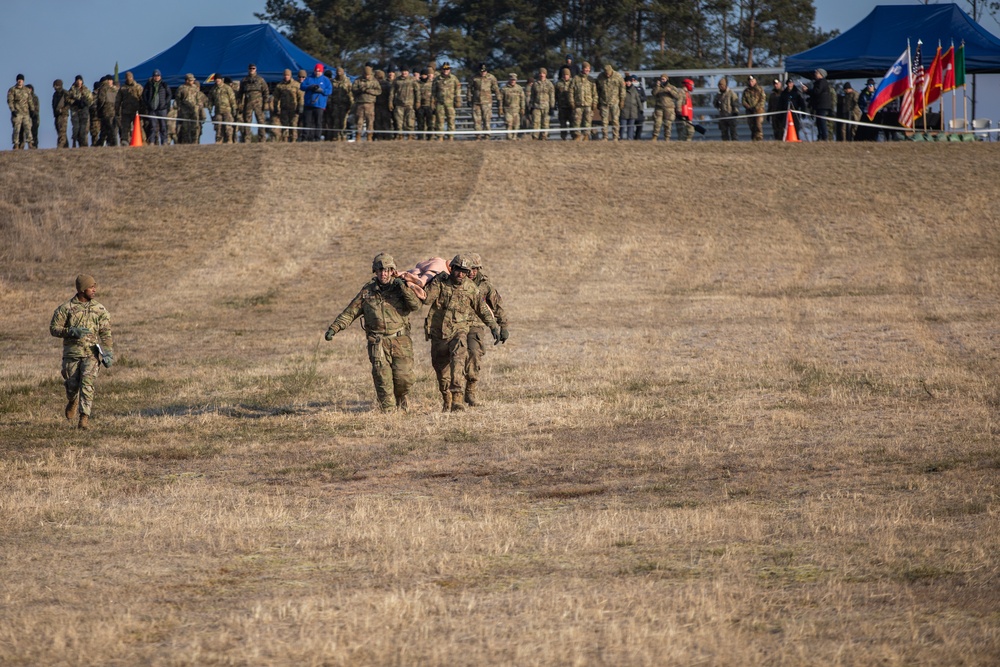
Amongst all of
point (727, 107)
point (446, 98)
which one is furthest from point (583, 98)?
point (727, 107)

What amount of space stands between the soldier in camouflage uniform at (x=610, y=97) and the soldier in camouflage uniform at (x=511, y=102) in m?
2.21

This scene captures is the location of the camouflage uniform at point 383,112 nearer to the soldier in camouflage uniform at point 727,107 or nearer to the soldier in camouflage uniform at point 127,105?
the soldier in camouflage uniform at point 127,105

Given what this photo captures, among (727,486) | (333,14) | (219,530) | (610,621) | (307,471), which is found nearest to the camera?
(610,621)

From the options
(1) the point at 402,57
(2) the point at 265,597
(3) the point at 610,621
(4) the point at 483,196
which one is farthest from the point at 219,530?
(1) the point at 402,57

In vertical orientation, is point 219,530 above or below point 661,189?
below

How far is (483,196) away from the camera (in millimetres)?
34281

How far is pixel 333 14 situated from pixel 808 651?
54961mm

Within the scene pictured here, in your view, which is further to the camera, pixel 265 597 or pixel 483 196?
pixel 483 196

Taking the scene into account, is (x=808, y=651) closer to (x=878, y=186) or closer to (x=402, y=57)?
(x=878, y=186)

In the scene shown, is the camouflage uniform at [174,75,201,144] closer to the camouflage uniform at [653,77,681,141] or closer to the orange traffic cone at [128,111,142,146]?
the orange traffic cone at [128,111,142,146]

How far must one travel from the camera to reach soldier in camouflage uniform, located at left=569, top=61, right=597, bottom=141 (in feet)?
112

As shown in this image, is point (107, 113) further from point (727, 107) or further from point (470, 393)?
point (470, 393)

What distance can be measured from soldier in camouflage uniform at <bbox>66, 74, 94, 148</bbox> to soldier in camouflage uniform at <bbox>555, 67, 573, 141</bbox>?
13.2 meters

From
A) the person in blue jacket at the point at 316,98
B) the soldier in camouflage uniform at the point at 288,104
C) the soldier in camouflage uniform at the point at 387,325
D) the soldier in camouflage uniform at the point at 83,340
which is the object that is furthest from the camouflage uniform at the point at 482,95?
the soldier in camouflage uniform at the point at 83,340
